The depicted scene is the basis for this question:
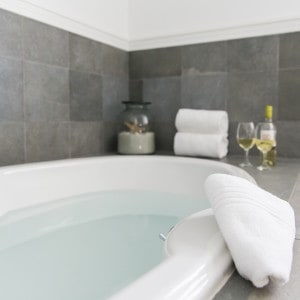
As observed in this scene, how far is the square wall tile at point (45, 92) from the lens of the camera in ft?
4.80

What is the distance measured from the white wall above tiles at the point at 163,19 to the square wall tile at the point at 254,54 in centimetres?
4

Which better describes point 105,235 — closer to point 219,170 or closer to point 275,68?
point 219,170

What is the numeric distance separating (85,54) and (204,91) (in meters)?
0.71

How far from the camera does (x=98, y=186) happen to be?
149cm

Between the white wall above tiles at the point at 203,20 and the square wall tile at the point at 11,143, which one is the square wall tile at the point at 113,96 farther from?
the square wall tile at the point at 11,143

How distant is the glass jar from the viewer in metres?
1.83

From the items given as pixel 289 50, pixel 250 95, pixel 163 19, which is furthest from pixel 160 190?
pixel 163 19

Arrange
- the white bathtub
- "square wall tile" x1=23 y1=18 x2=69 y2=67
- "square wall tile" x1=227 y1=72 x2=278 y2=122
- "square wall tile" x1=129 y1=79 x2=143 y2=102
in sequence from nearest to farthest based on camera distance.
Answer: the white bathtub < "square wall tile" x1=23 y1=18 x2=69 y2=67 < "square wall tile" x1=227 y1=72 x2=278 y2=122 < "square wall tile" x1=129 y1=79 x2=143 y2=102

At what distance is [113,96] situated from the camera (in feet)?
6.66

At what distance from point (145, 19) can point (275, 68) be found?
88 centimetres

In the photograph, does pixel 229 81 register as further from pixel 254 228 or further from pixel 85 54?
pixel 254 228

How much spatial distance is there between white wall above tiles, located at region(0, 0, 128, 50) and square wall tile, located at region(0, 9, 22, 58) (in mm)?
32

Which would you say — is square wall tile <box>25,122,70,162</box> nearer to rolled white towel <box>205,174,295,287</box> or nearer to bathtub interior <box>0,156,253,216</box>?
bathtub interior <box>0,156,253,216</box>

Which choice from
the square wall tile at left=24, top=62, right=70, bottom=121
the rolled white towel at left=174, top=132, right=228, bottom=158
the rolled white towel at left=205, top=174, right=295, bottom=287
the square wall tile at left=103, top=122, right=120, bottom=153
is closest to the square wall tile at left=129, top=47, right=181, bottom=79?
the square wall tile at left=103, top=122, right=120, bottom=153
